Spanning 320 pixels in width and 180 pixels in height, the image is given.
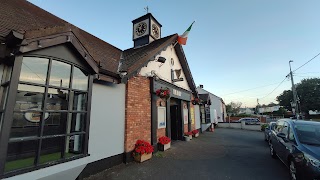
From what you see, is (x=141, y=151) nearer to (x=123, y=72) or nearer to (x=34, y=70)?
(x=123, y=72)

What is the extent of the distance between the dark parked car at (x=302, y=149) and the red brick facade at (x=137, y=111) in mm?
5204

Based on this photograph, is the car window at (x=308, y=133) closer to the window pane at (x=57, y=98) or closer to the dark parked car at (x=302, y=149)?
the dark parked car at (x=302, y=149)

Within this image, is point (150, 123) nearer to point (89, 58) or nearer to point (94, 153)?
point (94, 153)

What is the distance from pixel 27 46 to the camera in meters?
3.35

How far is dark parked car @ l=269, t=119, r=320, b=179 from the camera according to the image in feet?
12.7

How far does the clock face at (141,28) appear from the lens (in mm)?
12691

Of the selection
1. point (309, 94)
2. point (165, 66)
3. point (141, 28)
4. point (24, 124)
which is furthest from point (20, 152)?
point (309, 94)

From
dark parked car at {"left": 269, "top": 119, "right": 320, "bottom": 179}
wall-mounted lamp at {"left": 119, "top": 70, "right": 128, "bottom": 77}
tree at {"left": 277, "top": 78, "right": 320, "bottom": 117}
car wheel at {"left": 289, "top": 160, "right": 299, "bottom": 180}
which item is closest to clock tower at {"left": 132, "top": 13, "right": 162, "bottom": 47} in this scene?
wall-mounted lamp at {"left": 119, "top": 70, "right": 128, "bottom": 77}

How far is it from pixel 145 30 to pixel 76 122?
9.72m

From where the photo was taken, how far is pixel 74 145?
15.4 ft

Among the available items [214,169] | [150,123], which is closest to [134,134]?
[150,123]

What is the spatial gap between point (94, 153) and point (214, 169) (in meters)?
4.14

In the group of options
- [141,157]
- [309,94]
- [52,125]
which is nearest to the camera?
[52,125]

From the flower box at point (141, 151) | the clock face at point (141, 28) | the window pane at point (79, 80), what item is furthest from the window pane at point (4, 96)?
the clock face at point (141, 28)
